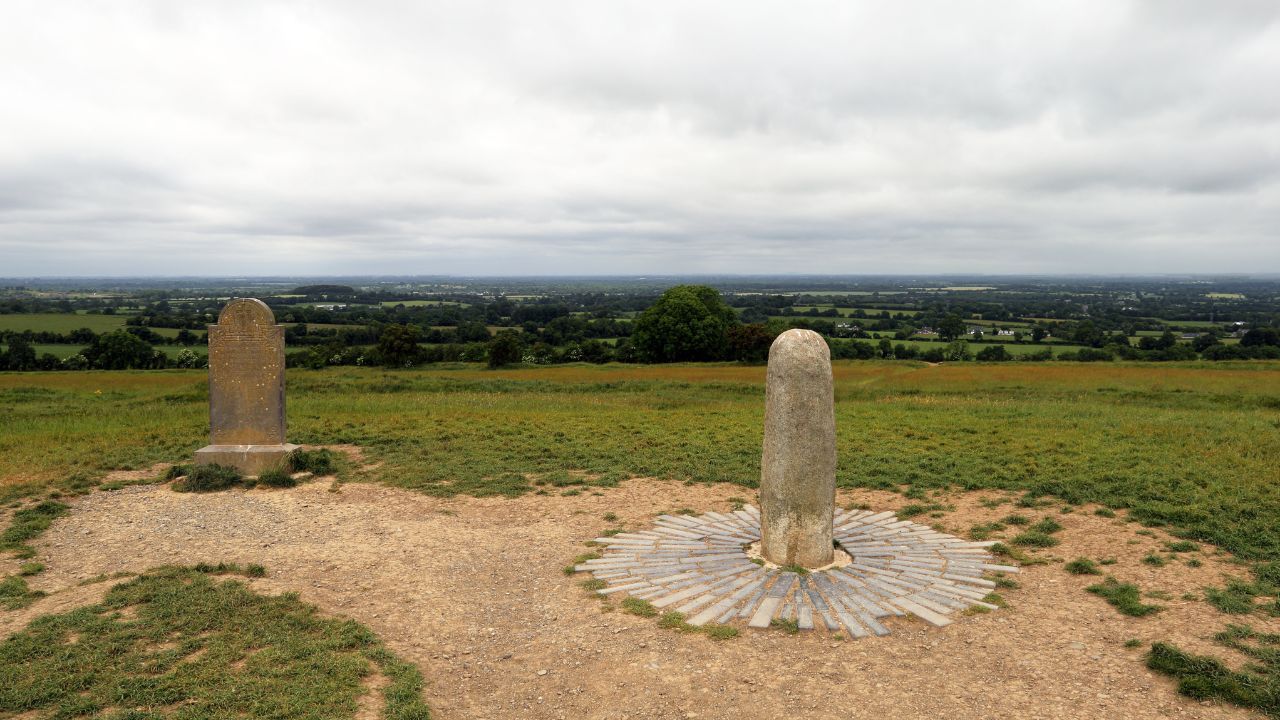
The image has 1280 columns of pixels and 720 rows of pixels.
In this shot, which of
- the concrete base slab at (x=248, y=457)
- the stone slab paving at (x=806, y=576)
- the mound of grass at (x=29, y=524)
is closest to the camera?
the stone slab paving at (x=806, y=576)

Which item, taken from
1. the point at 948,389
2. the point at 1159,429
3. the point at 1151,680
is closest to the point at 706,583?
the point at 1151,680

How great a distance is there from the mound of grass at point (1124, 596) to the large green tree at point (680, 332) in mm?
49926

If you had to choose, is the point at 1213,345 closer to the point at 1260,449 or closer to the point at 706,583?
the point at 1260,449

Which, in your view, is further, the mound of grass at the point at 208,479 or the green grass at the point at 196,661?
the mound of grass at the point at 208,479

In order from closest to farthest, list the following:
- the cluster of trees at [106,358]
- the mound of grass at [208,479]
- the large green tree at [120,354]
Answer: the mound of grass at [208,479] < the cluster of trees at [106,358] < the large green tree at [120,354]

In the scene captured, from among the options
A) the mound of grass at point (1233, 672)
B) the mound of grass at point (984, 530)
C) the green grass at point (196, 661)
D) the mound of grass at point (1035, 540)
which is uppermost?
the mound of grass at point (1233, 672)

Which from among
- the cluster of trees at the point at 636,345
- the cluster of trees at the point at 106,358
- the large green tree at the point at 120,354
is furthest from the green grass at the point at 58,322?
the large green tree at the point at 120,354

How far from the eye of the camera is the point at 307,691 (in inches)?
217

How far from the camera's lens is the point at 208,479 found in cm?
1221

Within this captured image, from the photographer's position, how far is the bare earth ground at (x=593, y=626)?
549 cm

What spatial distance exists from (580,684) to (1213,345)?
68139 millimetres

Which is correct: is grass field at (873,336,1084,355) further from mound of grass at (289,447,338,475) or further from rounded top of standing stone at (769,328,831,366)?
rounded top of standing stone at (769,328,831,366)

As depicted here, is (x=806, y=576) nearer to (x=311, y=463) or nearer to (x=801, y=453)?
(x=801, y=453)

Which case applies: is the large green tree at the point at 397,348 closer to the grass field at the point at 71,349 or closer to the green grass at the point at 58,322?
the grass field at the point at 71,349
